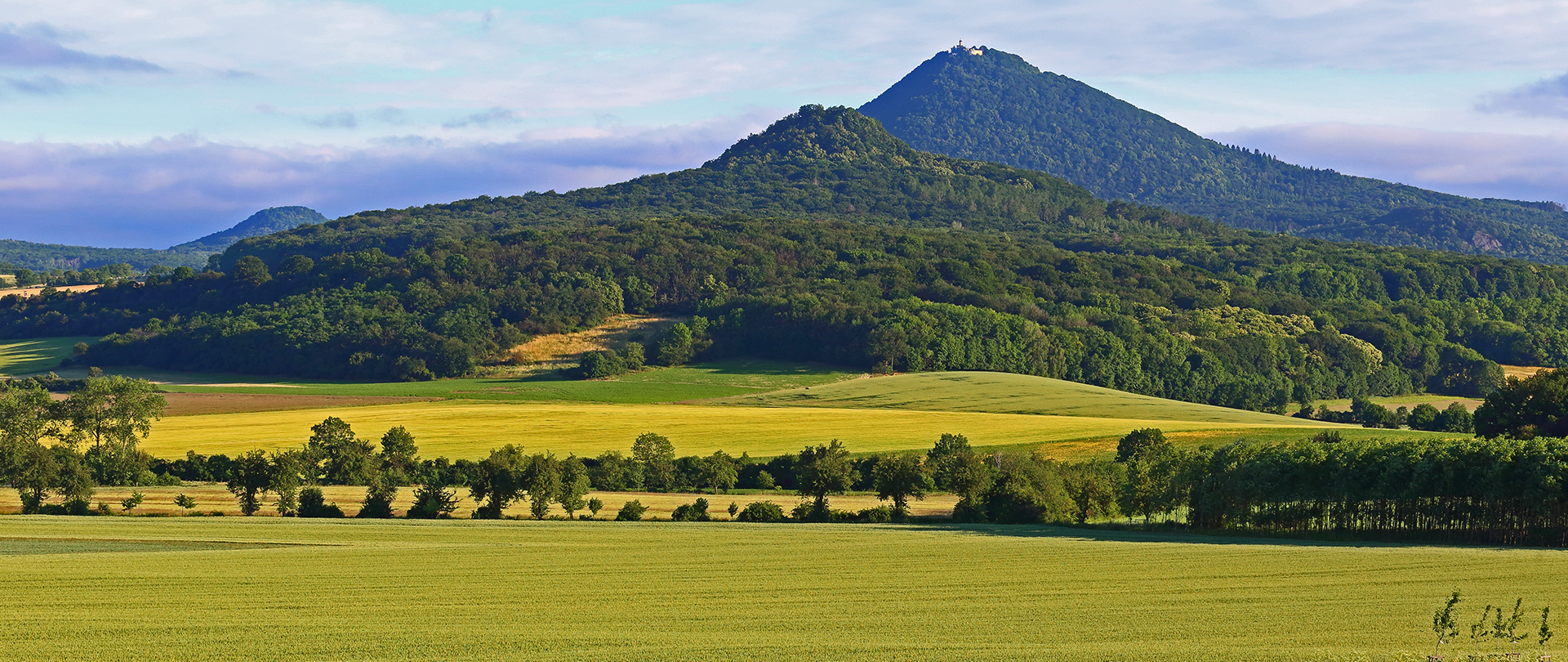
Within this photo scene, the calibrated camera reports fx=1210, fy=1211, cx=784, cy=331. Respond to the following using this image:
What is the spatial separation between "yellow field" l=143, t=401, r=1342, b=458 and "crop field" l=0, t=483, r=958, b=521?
12579mm

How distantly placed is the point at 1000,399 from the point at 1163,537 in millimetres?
64086

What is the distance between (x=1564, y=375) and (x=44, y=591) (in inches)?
2816

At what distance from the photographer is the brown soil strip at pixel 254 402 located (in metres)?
103

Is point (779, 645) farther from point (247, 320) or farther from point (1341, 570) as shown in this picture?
point (247, 320)

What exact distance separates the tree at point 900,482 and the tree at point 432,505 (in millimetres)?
20803

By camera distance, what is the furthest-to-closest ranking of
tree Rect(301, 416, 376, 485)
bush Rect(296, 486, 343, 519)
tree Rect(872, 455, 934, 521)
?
tree Rect(301, 416, 376, 485)
tree Rect(872, 455, 934, 521)
bush Rect(296, 486, 343, 519)

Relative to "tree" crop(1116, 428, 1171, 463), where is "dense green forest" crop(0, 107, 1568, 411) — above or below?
above

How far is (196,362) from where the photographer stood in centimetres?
15450

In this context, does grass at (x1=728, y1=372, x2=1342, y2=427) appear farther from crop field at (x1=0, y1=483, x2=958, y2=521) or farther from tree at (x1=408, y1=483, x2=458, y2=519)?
tree at (x1=408, y1=483, x2=458, y2=519)

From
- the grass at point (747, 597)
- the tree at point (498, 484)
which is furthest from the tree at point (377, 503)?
the grass at point (747, 597)

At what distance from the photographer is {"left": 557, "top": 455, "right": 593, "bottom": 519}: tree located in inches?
2237

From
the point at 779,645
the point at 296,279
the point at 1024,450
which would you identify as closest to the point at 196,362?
the point at 296,279

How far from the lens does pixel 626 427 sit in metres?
91.1

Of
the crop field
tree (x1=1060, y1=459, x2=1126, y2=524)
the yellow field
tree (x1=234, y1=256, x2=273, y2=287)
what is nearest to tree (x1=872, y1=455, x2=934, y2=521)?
the crop field
